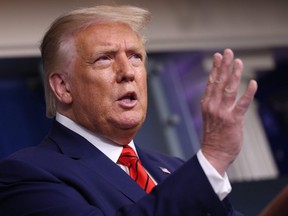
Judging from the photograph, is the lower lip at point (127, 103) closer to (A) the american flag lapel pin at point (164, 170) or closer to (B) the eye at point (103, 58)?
(B) the eye at point (103, 58)

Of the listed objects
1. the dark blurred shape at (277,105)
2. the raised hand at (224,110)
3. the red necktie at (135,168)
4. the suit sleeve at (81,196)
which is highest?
the raised hand at (224,110)

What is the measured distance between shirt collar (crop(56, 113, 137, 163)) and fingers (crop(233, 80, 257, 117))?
0.55 m

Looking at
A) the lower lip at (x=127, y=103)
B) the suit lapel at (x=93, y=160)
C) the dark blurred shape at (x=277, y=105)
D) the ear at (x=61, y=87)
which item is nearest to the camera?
the suit lapel at (x=93, y=160)

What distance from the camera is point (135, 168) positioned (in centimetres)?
216

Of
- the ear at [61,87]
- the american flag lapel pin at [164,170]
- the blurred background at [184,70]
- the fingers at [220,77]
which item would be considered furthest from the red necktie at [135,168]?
the blurred background at [184,70]

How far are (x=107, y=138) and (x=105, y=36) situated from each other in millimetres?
267

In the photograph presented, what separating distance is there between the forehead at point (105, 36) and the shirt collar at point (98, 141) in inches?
8.2

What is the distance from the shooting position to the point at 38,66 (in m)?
4.38

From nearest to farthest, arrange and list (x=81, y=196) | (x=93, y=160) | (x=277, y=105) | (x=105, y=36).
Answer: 1. (x=81, y=196)
2. (x=93, y=160)
3. (x=105, y=36)
4. (x=277, y=105)

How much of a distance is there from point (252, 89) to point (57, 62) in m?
0.78

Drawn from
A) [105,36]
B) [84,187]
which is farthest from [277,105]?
[84,187]

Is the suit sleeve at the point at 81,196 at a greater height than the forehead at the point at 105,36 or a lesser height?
lesser

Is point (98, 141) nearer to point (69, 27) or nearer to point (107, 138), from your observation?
point (107, 138)

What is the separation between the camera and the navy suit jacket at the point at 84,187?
1.78 meters
